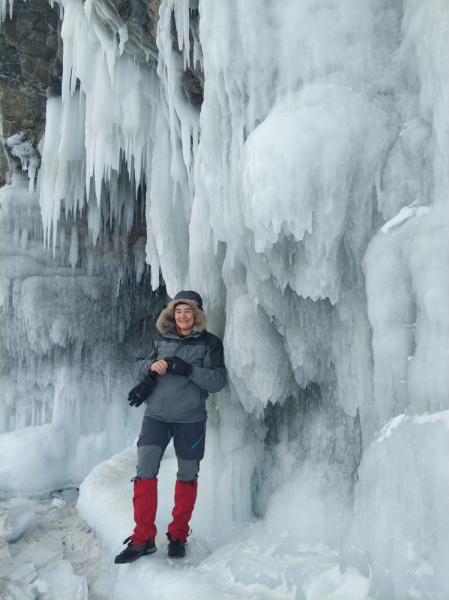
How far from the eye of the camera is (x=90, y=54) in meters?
3.86

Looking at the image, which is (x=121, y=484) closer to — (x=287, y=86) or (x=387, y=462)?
(x=387, y=462)

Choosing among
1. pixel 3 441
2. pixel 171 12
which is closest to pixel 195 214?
pixel 171 12

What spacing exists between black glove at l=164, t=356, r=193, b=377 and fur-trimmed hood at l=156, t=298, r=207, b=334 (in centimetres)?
28

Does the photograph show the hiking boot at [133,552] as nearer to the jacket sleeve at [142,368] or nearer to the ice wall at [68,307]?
the jacket sleeve at [142,368]

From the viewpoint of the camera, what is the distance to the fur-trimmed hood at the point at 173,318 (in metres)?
2.91

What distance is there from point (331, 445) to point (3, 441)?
4.72 meters

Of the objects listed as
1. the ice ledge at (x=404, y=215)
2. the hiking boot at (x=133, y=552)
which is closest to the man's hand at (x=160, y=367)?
the hiking boot at (x=133, y=552)

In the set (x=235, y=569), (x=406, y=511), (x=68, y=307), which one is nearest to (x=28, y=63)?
(x=68, y=307)

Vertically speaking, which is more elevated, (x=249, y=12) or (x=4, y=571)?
(x=249, y=12)

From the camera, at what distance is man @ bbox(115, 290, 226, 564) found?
2.61 metres

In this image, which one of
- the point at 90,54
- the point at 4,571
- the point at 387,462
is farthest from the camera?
the point at 90,54

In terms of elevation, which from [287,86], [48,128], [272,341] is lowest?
[272,341]

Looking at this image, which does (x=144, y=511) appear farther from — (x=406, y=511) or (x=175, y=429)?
(x=406, y=511)

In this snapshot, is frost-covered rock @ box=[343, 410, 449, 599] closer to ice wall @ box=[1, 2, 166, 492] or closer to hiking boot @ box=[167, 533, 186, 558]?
A: hiking boot @ box=[167, 533, 186, 558]
